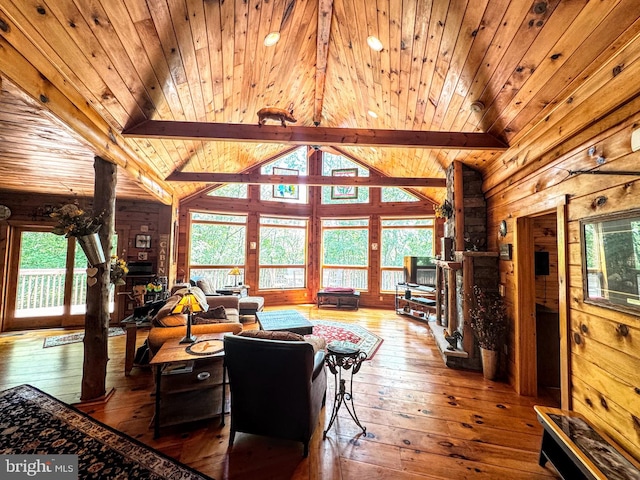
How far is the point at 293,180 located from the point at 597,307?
15.6 feet

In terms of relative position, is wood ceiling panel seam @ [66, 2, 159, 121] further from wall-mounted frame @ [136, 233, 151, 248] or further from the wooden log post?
wall-mounted frame @ [136, 233, 151, 248]

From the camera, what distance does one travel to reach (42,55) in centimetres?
171

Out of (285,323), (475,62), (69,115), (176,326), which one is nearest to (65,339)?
(176,326)

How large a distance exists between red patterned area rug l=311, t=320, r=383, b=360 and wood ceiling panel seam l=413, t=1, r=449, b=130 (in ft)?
11.3

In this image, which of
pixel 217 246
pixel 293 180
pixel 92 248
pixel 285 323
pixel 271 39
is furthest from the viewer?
pixel 217 246

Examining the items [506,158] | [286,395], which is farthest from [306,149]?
[286,395]

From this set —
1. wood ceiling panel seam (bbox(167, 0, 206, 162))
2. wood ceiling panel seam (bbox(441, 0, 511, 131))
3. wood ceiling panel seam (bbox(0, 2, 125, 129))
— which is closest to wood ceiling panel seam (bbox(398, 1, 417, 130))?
wood ceiling panel seam (bbox(441, 0, 511, 131))

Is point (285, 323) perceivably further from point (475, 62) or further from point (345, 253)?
point (345, 253)

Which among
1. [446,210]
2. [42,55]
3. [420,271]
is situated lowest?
[420,271]

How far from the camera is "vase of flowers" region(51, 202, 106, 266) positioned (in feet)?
7.94

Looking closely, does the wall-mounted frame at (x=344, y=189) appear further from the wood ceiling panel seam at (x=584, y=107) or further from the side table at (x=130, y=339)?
the side table at (x=130, y=339)

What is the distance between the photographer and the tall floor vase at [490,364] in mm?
3271

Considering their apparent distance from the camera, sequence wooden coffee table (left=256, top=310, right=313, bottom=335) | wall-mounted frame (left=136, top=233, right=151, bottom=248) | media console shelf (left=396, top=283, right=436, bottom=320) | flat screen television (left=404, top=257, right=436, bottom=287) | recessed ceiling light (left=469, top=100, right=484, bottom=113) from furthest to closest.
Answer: flat screen television (left=404, top=257, right=436, bottom=287), media console shelf (left=396, top=283, right=436, bottom=320), wall-mounted frame (left=136, top=233, right=151, bottom=248), wooden coffee table (left=256, top=310, right=313, bottom=335), recessed ceiling light (left=469, top=100, right=484, bottom=113)

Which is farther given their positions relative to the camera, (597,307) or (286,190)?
(286,190)
